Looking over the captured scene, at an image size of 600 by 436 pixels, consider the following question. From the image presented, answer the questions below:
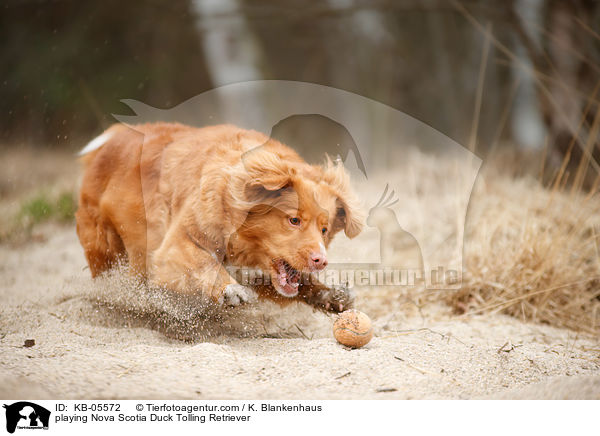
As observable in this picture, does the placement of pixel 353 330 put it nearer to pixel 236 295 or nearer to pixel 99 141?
pixel 236 295

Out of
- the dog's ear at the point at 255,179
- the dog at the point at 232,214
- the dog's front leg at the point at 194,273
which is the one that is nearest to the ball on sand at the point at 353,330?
the dog at the point at 232,214

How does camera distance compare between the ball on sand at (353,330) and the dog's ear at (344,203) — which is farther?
the dog's ear at (344,203)

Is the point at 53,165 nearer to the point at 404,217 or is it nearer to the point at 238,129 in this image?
the point at 238,129

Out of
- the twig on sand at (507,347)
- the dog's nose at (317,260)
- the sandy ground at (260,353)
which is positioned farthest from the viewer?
the twig on sand at (507,347)

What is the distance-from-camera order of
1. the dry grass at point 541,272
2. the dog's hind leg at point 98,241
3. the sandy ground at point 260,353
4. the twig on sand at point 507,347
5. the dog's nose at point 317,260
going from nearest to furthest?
1. the sandy ground at point 260,353
2. the dog's nose at point 317,260
3. the twig on sand at point 507,347
4. the dog's hind leg at point 98,241
5. the dry grass at point 541,272

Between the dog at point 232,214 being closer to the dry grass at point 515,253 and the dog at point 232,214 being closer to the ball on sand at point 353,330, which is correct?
the ball on sand at point 353,330

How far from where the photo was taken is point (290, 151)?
3.01m

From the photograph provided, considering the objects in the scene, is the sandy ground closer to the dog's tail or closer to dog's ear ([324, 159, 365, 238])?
dog's ear ([324, 159, 365, 238])

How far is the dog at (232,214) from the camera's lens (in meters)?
2.74

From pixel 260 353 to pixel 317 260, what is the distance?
603 millimetres
